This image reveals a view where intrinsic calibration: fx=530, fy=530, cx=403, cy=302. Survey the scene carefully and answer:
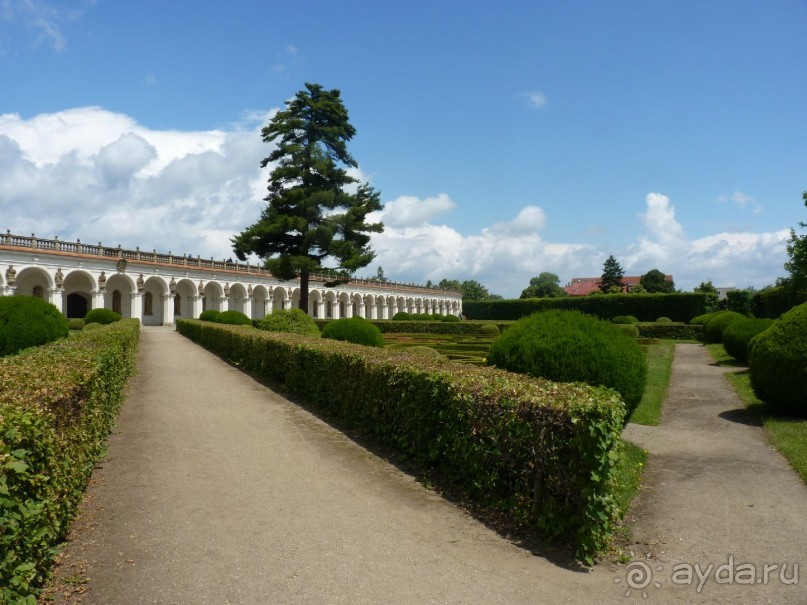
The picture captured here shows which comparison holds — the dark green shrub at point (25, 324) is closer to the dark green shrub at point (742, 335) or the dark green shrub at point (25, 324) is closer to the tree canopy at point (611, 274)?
the dark green shrub at point (742, 335)

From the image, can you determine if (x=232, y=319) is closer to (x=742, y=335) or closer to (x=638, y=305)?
(x=742, y=335)

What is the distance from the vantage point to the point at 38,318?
14750mm

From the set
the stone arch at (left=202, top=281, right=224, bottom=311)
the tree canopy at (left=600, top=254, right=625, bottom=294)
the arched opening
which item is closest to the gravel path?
the arched opening

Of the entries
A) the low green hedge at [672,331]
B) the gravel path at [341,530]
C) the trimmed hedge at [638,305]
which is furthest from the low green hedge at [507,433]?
the low green hedge at [672,331]

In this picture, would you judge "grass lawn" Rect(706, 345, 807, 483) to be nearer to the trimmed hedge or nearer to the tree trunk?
the tree trunk

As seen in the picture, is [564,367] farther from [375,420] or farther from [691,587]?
[691,587]

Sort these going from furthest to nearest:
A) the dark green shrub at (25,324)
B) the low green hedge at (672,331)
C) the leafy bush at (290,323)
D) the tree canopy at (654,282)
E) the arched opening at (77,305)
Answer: the tree canopy at (654,282)
the arched opening at (77,305)
the low green hedge at (672,331)
the leafy bush at (290,323)
the dark green shrub at (25,324)

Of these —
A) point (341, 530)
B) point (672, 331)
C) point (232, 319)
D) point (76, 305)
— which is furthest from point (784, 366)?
point (76, 305)

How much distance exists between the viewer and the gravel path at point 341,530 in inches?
143

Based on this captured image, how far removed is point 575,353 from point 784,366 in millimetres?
4567

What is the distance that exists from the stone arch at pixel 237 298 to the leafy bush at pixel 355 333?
124 ft

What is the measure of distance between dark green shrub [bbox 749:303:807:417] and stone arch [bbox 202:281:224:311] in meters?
46.1

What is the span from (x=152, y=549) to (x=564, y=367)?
5491mm

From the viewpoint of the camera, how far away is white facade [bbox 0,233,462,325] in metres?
35.7
